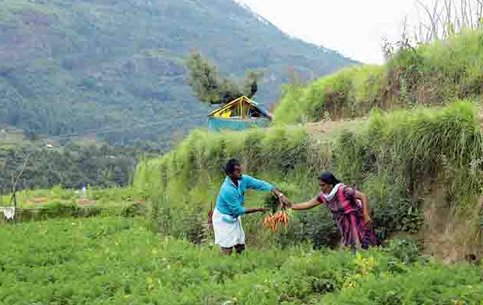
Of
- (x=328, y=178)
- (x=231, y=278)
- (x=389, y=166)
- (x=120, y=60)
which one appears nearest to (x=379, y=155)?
(x=389, y=166)

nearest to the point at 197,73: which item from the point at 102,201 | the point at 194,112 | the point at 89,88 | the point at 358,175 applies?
the point at 102,201

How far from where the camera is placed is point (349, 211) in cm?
993

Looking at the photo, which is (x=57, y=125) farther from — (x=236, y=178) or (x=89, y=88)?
(x=236, y=178)

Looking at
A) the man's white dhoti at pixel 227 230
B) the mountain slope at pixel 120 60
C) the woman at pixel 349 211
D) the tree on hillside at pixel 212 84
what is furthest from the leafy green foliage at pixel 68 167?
the woman at pixel 349 211

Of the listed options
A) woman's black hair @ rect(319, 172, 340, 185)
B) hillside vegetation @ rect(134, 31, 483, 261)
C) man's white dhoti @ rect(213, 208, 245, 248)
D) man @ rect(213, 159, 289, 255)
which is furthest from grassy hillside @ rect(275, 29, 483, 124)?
man's white dhoti @ rect(213, 208, 245, 248)

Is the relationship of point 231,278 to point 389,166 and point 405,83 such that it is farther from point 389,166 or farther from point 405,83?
point 405,83

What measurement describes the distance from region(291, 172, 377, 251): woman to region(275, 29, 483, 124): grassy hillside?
4.49m

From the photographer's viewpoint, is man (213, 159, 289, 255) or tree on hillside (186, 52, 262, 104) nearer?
man (213, 159, 289, 255)

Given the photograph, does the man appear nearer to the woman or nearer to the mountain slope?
the woman

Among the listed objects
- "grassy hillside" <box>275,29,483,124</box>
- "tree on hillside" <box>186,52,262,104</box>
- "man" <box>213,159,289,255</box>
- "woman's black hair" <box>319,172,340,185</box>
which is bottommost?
"man" <box>213,159,289,255</box>

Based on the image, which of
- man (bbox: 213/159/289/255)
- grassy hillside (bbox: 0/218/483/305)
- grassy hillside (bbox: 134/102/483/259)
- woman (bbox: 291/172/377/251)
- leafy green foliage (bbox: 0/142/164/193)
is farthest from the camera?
leafy green foliage (bbox: 0/142/164/193)

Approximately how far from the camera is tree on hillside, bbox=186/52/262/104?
42.5 metres

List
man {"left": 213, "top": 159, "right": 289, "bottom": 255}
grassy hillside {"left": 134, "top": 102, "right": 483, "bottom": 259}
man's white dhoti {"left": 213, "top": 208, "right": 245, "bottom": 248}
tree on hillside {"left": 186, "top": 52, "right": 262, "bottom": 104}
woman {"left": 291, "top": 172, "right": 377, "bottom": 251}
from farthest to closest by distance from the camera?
tree on hillside {"left": 186, "top": 52, "right": 262, "bottom": 104} < man's white dhoti {"left": 213, "top": 208, "right": 245, "bottom": 248} < man {"left": 213, "top": 159, "right": 289, "bottom": 255} < grassy hillside {"left": 134, "top": 102, "right": 483, "bottom": 259} < woman {"left": 291, "top": 172, "right": 377, "bottom": 251}

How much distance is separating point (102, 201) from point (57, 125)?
50.6m
